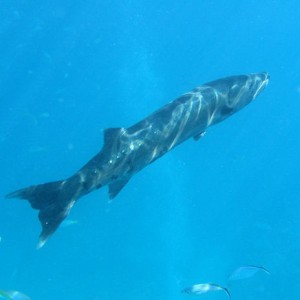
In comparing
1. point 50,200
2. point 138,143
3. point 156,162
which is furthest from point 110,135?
point 156,162

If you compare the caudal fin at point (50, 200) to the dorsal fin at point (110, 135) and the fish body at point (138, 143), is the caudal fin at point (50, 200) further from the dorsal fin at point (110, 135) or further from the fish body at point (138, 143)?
the dorsal fin at point (110, 135)

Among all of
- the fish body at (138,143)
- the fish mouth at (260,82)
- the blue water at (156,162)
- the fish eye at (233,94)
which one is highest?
the blue water at (156,162)

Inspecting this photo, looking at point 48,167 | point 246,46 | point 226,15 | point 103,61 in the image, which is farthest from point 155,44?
point 48,167

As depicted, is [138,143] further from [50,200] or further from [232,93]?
[232,93]

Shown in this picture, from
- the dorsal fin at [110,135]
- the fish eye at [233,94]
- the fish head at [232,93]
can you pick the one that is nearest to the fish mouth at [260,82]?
the fish head at [232,93]

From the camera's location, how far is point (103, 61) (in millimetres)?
28141

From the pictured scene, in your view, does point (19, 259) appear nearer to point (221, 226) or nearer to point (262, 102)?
point (221, 226)

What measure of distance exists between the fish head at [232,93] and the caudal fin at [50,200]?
306cm

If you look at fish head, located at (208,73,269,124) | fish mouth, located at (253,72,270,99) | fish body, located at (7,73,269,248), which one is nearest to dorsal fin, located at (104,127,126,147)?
fish body, located at (7,73,269,248)

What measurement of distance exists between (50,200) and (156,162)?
28245mm

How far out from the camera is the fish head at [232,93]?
7.92 metres

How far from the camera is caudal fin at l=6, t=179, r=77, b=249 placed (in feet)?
20.2

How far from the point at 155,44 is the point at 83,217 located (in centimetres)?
1353

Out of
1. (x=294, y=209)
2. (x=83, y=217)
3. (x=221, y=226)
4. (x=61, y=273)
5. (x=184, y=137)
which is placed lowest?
(x=184, y=137)
